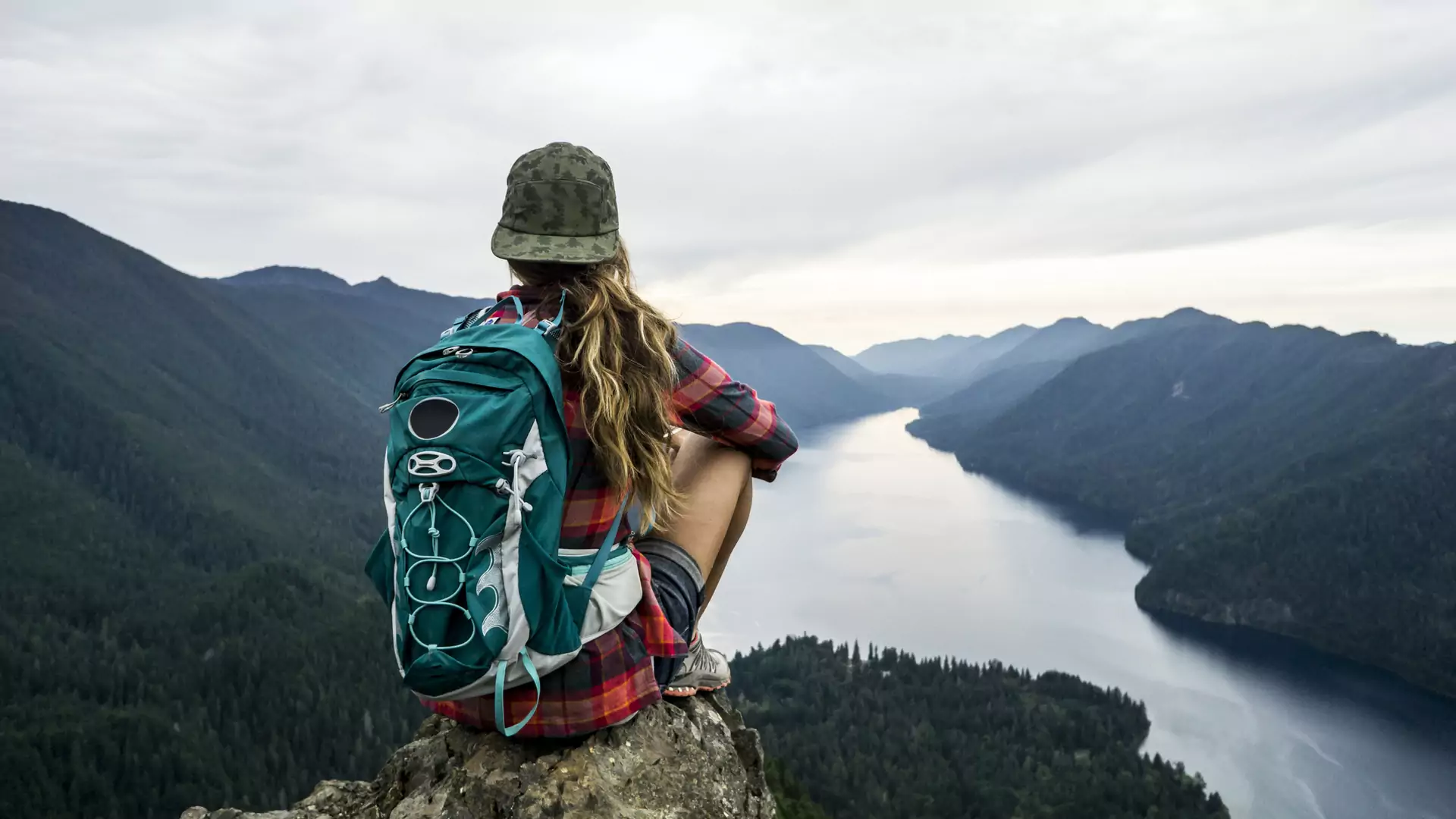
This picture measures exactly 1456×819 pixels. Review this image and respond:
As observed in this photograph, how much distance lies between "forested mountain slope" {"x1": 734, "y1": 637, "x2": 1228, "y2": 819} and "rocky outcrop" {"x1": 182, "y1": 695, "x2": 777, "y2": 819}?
178 ft

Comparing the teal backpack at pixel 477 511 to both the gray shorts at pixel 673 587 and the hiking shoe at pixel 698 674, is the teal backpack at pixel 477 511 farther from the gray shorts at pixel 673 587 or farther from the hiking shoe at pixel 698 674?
the hiking shoe at pixel 698 674

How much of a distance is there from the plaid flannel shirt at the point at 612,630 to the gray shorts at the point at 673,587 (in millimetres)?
77

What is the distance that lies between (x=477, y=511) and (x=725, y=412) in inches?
49.6

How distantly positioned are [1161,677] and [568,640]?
8758 centimetres

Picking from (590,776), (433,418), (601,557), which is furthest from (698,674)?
(433,418)

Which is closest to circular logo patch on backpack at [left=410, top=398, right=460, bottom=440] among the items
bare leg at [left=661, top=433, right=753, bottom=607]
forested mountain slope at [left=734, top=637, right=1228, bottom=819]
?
bare leg at [left=661, top=433, right=753, bottom=607]

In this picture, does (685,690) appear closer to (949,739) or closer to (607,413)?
(607,413)

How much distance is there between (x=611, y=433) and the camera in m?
3.13

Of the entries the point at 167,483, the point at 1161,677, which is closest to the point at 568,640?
the point at 1161,677

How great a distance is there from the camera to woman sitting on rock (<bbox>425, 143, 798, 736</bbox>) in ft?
10.4

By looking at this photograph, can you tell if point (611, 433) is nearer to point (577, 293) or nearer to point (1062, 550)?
point (577, 293)

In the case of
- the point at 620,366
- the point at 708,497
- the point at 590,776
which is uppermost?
the point at 620,366

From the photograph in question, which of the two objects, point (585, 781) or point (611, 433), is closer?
point (611, 433)

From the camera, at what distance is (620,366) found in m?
3.19
